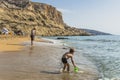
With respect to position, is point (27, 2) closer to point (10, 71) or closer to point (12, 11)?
point (12, 11)

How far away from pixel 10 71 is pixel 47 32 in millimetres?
130094

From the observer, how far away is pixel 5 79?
427 inches

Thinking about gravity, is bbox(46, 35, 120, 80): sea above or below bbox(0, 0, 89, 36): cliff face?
below

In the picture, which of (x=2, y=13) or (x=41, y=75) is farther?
(x=2, y=13)

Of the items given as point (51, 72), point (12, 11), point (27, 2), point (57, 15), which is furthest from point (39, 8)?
point (51, 72)

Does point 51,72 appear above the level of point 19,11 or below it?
below

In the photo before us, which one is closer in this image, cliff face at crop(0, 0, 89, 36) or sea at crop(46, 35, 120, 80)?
sea at crop(46, 35, 120, 80)

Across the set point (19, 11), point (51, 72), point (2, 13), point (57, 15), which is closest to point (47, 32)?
point (19, 11)

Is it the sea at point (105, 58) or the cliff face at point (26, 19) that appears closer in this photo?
the sea at point (105, 58)

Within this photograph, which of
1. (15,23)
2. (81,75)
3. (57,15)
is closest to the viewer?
(81,75)

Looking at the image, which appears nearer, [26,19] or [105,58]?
[105,58]

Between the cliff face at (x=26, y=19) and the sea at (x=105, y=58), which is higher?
the cliff face at (x=26, y=19)

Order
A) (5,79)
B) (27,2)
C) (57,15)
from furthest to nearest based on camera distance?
(57,15) → (27,2) → (5,79)

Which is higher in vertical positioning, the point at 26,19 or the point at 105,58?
the point at 26,19
